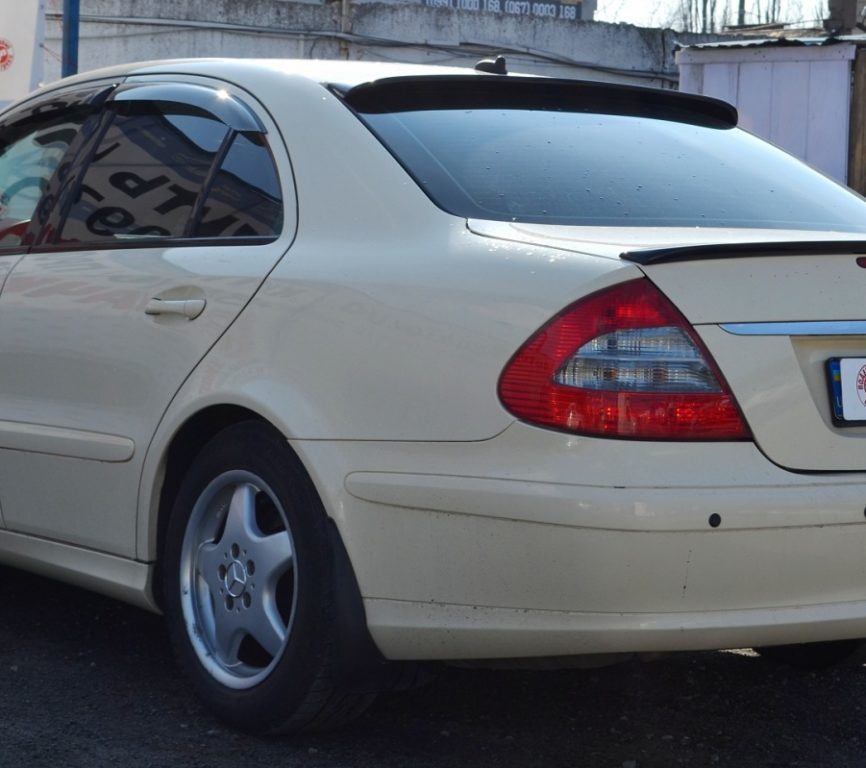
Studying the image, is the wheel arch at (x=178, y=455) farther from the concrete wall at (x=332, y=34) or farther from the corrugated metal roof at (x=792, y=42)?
the concrete wall at (x=332, y=34)

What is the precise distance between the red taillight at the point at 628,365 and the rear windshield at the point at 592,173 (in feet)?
1.28

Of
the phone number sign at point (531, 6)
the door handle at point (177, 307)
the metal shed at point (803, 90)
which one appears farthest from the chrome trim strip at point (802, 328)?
the phone number sign at point (531, 6)

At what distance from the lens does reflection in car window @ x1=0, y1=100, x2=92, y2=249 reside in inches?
172

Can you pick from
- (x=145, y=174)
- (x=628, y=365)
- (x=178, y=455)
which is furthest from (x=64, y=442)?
(x=628, y=365)

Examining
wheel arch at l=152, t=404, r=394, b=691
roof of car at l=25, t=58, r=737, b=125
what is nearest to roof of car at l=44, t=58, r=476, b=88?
roof of car at l=25, t=58, r=737, b=125

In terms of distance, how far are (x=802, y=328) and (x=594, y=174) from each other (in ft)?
2.32

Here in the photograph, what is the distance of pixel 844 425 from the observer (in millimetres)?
2969

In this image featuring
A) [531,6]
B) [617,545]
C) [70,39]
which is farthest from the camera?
[531,6]

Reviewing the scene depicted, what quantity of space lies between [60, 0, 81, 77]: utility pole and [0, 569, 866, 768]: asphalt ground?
6.11 metres

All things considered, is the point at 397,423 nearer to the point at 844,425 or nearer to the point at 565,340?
the point at 565,340

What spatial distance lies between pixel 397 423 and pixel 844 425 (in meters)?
0.85

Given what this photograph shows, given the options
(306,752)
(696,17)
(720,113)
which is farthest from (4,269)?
(696,17)

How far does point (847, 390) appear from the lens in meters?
2.97

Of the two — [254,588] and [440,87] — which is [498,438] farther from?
[440,87]
